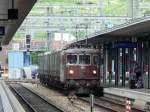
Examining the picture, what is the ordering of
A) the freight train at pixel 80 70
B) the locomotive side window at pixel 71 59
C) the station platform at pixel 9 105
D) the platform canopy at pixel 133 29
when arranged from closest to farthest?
the station platform at pixel 9 105
the platform canopy at pixel 133 29
the freight train at pixel 80 70
the locomotive side window at pixel 71 59

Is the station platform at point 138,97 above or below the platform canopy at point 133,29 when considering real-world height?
below

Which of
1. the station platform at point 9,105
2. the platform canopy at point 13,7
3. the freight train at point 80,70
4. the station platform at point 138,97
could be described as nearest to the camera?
the station platform at point 9,105

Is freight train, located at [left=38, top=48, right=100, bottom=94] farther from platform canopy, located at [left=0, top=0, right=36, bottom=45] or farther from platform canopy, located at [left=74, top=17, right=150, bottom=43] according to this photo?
platform canopy, located at [left=0, top=0, right=36, bottom=45]

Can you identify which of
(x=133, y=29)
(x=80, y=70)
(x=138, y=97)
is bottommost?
(x=138, y=97)

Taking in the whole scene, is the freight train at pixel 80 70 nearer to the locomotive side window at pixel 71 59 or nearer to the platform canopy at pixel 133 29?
the locomotive side window at pixel 71 59

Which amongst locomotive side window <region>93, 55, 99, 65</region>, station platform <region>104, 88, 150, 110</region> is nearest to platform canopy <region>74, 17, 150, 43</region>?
locomotive side window <region>93, 55, 99, 65</region>

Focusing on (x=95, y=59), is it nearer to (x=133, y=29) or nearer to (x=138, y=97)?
(x=133, y=29)

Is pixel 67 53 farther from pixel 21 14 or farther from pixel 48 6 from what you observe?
pixel 48 6

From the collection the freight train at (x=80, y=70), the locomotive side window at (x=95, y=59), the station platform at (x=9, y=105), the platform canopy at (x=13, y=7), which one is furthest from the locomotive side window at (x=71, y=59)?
the station platform at (x=9, y=105)

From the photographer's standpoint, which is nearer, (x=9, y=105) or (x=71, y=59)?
(x=9, y=105)

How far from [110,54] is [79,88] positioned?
1543 centimetres

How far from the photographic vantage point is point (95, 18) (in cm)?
4997

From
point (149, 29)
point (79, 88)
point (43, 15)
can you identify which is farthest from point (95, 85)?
point (43, 15)

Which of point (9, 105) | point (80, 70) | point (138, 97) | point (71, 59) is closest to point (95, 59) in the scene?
point (80, 70)
